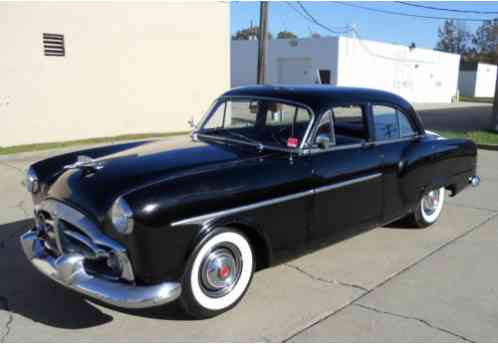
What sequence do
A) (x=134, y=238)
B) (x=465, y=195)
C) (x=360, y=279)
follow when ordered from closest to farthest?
(x=134, y=238), (x=360, y=279), (x=465, y=195)

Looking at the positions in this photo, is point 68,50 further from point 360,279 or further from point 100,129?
point 360,279

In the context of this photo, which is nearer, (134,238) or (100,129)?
(134,238)

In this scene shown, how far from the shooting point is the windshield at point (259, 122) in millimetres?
4090

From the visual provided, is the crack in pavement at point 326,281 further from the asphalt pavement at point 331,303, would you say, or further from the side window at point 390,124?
the side window at point 390,124

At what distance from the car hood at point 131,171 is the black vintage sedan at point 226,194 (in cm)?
1

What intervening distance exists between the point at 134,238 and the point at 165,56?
10813mm

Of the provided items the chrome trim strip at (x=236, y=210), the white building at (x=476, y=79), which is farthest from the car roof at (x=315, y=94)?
the white building at (x=476, y=79)

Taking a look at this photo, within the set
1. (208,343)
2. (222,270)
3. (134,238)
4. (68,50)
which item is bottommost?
(208,343)

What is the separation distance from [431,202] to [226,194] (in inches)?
125

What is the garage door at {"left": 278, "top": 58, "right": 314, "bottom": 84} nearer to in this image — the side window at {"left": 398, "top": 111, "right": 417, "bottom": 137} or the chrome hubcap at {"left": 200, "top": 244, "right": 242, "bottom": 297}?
the side window at {"left": 398, "top": 111, "right": 417, "bottom": 137}

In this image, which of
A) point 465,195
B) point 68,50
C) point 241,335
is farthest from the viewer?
point 68,50

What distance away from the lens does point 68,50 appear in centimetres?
1127

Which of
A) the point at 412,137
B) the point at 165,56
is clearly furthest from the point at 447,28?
the point at 412,137

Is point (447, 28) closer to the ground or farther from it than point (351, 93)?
farther from it
